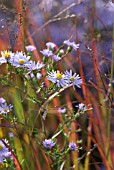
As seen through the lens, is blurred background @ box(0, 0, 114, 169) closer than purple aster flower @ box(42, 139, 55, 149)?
No

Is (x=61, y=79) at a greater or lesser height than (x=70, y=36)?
lesser

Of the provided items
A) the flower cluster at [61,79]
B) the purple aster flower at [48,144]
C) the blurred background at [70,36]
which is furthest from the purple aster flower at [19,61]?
the blurred background at [70,36]

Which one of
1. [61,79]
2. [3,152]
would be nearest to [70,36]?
[61,79]

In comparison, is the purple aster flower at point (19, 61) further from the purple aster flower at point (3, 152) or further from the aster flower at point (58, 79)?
the purple aster flower at point (3, 152)

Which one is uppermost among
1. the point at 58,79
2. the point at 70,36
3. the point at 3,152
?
the point at 70,36

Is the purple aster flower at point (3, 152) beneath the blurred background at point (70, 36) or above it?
beneath

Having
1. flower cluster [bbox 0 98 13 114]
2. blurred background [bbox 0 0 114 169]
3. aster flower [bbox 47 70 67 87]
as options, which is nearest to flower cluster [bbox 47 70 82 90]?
aster flower [bbox 47 70 67 87]

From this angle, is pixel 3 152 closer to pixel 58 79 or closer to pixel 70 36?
pixel 58 79

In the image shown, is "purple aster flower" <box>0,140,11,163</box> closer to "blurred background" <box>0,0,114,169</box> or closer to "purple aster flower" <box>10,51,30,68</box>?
"purple aster flower" <box>10,51,30,68</box>

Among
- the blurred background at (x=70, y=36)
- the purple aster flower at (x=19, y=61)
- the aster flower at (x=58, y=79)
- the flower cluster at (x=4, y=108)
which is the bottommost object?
the flower cluster at (x=4, y=108)

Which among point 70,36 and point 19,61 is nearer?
point 19,61

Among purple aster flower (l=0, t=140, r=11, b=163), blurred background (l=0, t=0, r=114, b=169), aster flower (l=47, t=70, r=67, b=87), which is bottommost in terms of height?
purple aster flower (l=0, t=140, r=11, b=163)

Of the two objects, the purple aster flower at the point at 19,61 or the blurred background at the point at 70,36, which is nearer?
the purple aster flower at the point at 19,61
